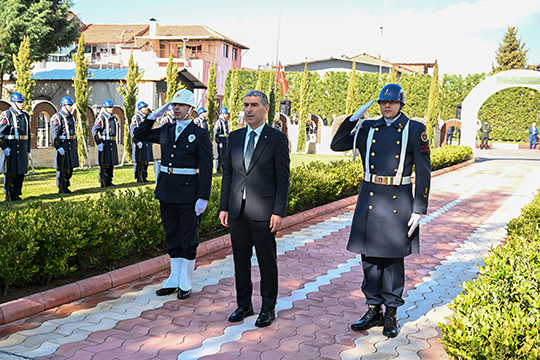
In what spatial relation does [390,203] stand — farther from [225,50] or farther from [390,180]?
[225,50]

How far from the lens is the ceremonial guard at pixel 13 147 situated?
1086cm

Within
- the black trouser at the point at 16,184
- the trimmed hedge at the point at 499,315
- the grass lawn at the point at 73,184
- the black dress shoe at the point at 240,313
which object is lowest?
the grass lawn at the point at 73,184

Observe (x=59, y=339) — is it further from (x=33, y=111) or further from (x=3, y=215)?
(x=33, y=111)

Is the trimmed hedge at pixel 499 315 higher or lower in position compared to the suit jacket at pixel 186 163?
lower

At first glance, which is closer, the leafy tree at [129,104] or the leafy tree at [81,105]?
the leafy tree at [81,105]

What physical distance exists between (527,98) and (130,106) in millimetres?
36354

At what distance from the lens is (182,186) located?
5.21 metres

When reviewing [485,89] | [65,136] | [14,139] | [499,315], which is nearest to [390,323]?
[499,315]

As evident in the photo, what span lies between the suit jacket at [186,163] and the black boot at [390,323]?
200 cm

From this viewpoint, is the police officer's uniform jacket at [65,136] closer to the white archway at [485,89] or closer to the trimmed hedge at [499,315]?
the trimmed hedge at [499,315]

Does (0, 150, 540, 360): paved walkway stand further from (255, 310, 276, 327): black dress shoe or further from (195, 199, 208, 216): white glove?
(195, 199, 208, 216): white glove

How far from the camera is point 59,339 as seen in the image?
4074 millimetres

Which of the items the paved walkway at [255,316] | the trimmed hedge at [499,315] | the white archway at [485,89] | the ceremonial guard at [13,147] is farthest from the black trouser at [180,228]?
the white archway at [485,89]

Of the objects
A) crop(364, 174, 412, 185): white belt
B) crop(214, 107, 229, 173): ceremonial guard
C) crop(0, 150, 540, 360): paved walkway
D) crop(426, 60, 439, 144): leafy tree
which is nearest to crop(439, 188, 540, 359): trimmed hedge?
crop(0, 150, 540, 360): paved walkway
